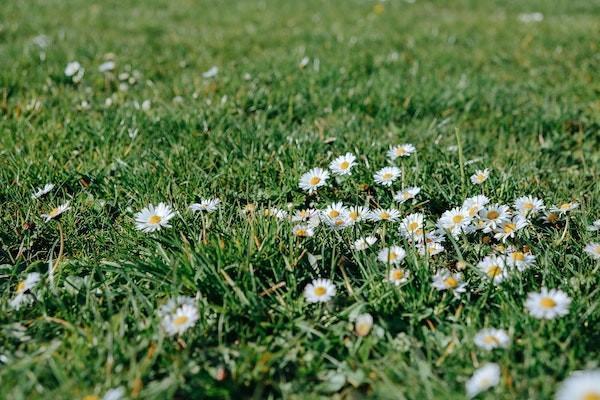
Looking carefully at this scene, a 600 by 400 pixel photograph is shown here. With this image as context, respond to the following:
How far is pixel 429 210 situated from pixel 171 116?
5.60ft

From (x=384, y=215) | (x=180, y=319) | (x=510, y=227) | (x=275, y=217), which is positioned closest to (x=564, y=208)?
(x=510, y=227)

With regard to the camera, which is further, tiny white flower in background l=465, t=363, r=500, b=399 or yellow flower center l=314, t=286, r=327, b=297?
yellow flower center l=314, t=286, r=327, b=297

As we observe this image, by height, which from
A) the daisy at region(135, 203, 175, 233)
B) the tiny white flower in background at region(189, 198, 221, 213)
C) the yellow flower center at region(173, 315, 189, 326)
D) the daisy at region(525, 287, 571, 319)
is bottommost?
the yellow flower center at region(173, 315, 189, 326)

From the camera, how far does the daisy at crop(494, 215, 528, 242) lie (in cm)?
218

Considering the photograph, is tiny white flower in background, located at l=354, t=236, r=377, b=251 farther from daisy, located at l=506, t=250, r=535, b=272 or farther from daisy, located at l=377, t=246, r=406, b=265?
daisy, located at l=506, t=250, r=535, b=272

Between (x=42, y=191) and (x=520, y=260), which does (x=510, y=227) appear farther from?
(x=42, y=191)

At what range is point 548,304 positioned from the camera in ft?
5.54

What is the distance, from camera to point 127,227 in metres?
2.37

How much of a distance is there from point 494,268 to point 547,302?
262mm

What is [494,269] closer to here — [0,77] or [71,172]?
[71,172]

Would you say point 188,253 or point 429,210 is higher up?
point 188,253

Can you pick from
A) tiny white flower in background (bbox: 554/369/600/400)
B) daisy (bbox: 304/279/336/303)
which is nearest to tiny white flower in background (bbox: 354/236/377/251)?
daisy (bbox: 304/279/336/303)

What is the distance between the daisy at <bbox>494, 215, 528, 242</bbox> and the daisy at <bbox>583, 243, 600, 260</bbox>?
0.23 m

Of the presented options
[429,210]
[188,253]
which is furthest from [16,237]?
[429,210]
